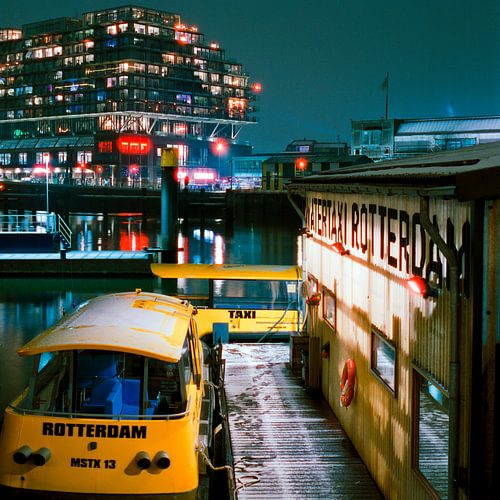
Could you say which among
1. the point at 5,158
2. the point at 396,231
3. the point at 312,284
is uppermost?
the point at 5,158

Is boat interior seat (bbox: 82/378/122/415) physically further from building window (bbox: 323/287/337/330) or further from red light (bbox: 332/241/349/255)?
building window (bbox: 323/287/337/330)

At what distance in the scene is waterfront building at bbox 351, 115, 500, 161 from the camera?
3135 inches

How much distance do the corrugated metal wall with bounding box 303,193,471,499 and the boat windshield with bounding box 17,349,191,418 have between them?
8.02ft

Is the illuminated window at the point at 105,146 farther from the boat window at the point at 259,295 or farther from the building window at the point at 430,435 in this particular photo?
the building window at the point at 430,435

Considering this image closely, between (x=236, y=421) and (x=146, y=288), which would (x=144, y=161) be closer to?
(x=146, y=288)

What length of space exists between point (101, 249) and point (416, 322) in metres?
51.8

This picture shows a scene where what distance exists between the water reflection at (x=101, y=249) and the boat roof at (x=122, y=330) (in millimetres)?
2800

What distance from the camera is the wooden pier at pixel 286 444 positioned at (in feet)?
29.2

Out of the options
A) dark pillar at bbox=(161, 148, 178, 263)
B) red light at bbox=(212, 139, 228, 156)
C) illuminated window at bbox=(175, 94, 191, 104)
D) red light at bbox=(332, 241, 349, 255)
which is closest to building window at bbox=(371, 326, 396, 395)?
red light at bbox=(332, 241, 349, 255)

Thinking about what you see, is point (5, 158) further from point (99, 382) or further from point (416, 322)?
point (416, 322)

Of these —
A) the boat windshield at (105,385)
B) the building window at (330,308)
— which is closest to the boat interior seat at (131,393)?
the boat windshield at (105,385)

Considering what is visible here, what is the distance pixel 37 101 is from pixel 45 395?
145397 mm

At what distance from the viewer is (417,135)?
8538 cm

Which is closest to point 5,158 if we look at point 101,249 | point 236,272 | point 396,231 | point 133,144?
point 133,144
